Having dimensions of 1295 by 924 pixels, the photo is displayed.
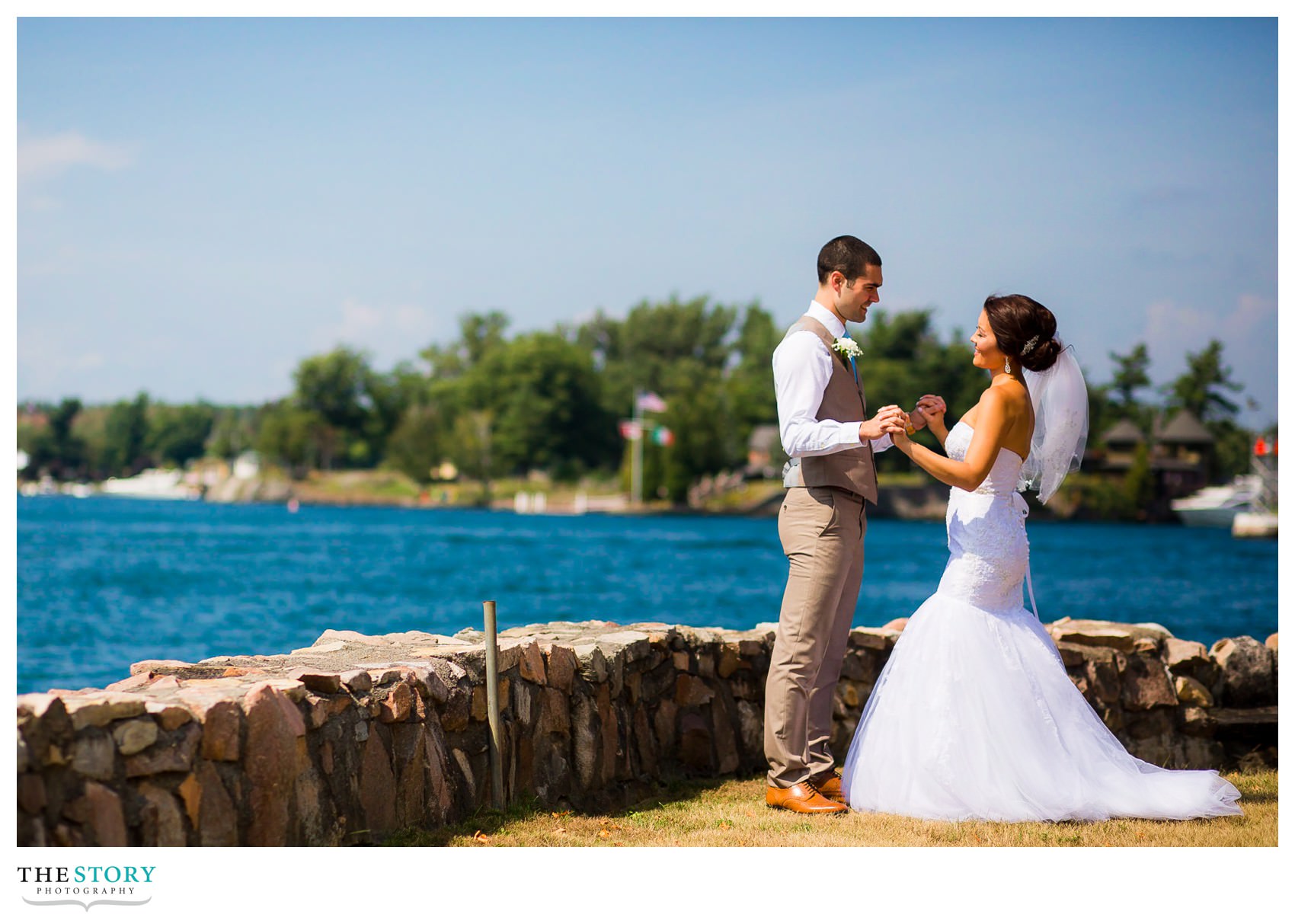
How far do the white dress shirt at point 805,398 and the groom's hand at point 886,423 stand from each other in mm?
92

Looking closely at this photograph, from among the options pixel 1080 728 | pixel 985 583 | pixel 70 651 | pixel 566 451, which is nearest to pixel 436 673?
pixel 985 583

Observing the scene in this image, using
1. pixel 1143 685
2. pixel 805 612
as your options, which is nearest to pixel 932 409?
pixel 805 612

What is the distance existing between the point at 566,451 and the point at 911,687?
3374 inches

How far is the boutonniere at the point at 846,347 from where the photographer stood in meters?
4.50

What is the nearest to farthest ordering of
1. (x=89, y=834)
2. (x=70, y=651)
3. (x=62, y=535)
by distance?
(x=89, y=834) < (x=70, y=651) < (x=62, y=535)

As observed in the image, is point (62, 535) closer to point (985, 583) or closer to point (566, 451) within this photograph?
point (566, 451)

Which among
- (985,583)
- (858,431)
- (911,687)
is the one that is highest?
(858,431)

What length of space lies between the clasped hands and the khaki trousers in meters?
0.34

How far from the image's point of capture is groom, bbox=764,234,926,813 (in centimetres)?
454

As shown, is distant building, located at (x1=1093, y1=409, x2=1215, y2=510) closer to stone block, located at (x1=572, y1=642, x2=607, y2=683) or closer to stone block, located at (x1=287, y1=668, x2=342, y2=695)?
stone block, located at (x1=572, y1=642, x2=607, y2=683)

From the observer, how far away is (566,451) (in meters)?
90.1

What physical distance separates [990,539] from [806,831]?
1.23m

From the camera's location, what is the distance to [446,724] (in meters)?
4.38
